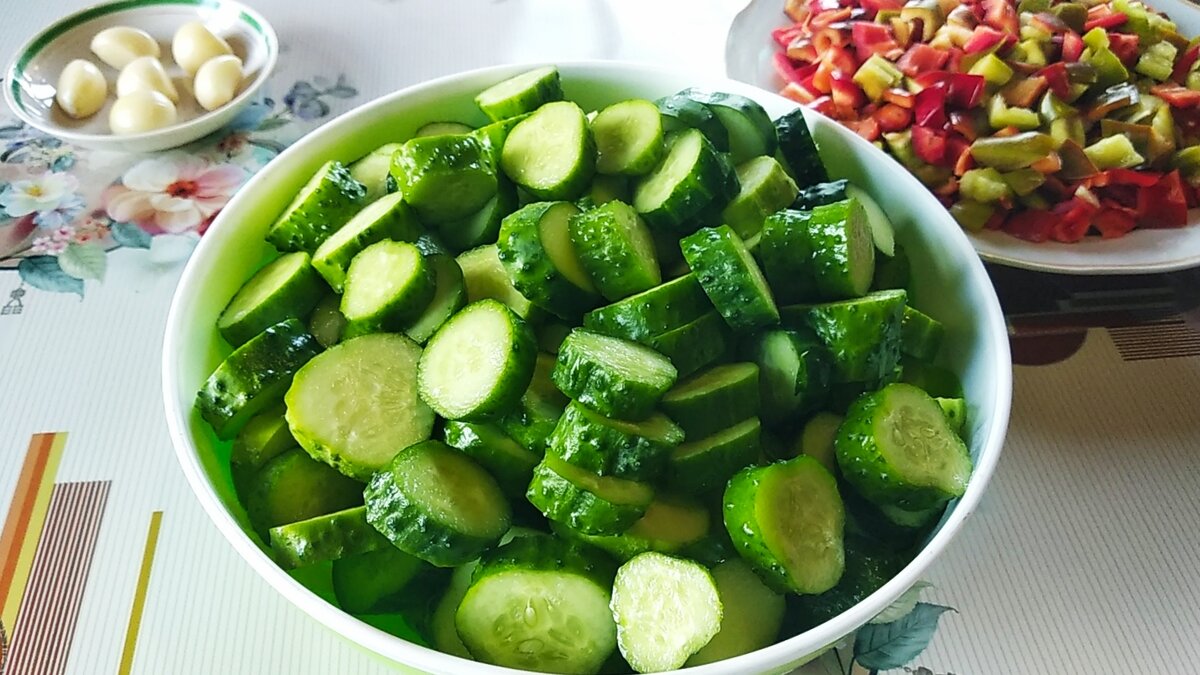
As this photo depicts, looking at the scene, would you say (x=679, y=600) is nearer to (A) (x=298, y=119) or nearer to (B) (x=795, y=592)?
(B) (x=795, y=592)

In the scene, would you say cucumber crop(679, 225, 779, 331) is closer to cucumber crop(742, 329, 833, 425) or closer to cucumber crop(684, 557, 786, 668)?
cucumber crop(742, 329, 833, 425)

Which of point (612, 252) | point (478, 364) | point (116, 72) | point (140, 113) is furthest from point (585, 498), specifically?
point (116, 72)

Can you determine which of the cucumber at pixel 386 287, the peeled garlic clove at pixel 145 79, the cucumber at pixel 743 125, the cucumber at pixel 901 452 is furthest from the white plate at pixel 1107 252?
the peeled garlic clove at pixel 145 79

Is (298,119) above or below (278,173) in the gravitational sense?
below

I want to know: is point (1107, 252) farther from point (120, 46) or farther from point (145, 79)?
point (120, 46)

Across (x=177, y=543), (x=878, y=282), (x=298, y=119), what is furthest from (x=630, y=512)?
(x=298, y=119)

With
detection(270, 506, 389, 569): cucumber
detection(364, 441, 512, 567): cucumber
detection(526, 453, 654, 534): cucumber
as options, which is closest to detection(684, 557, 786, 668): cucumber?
detection(526, 453, 654, 534): cucumber
